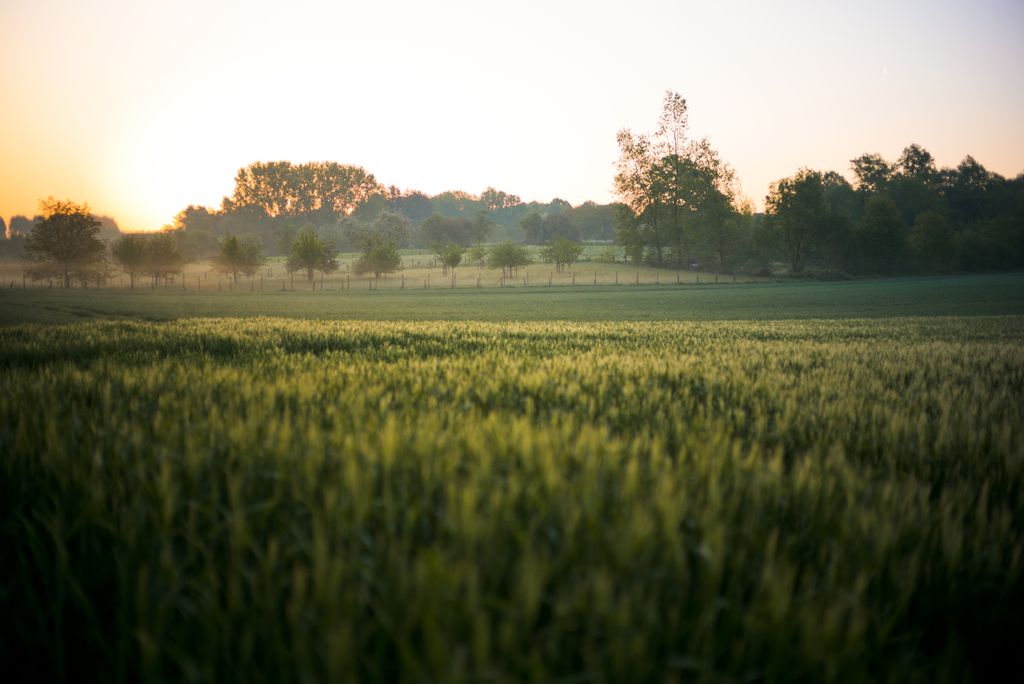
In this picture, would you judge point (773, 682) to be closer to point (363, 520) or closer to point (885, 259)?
point (363, 520)

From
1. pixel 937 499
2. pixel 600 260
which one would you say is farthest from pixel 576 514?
pixel 600 260

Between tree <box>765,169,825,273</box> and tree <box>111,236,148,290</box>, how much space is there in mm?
123073

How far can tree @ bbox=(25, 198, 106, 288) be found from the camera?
94.8m

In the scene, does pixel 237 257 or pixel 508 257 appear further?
pixel 237 257

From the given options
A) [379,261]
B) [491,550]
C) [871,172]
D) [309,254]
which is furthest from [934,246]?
[491,550]

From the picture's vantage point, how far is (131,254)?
103 m

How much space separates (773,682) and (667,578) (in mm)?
367

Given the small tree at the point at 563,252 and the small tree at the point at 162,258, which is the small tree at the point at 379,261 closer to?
the small tree at the point at 563,252

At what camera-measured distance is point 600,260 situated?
117562 millimetres

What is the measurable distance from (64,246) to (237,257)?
27297 millimetres

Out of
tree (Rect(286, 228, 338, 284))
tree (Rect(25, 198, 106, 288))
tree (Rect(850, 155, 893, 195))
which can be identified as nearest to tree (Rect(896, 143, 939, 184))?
tree (Rect(850, 155, 893, 195))

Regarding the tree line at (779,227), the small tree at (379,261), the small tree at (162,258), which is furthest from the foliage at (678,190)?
the small tree at (162,258)

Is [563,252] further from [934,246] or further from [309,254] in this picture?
[934,246]

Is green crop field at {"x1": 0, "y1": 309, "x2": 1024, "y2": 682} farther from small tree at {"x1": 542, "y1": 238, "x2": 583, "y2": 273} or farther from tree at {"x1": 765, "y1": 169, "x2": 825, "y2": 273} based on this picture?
tree at {"x1": 765, "y1": 169, "x2": 825, "y2": 273}
